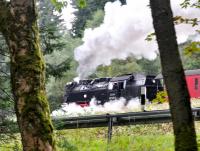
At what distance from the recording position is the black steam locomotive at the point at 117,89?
31219mm

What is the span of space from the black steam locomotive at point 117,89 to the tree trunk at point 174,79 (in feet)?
79.1

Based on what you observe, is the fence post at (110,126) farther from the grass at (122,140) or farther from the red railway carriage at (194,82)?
the red railway carriage at (194,82)

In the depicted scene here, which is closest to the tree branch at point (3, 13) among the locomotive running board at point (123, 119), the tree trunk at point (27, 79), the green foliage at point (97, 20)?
the tree trunk at point (27, 79)

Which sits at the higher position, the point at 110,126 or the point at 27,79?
the point at 27,79

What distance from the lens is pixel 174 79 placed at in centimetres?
587

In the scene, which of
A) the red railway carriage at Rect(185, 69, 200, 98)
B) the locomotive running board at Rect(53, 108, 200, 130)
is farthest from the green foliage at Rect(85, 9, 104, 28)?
the locomotive running board at Rect(53, 108, 200, 130)

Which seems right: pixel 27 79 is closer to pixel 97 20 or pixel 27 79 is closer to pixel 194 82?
pixel 194 82

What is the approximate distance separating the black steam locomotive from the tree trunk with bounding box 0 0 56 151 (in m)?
25.1

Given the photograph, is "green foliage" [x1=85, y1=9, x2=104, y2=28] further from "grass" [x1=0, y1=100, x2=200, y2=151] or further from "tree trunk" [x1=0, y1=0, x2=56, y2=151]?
"tree trunk" [x1=0, y1=0, x2=56, y2=151]

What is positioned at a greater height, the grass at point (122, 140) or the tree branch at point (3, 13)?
the tree branch at point (3, 13)

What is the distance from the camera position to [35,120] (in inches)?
199

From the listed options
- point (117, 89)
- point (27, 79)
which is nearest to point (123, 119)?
point (27, 79)

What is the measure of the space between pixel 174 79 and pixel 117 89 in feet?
84.5

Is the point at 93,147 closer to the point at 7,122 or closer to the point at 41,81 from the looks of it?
the point at 7,122
